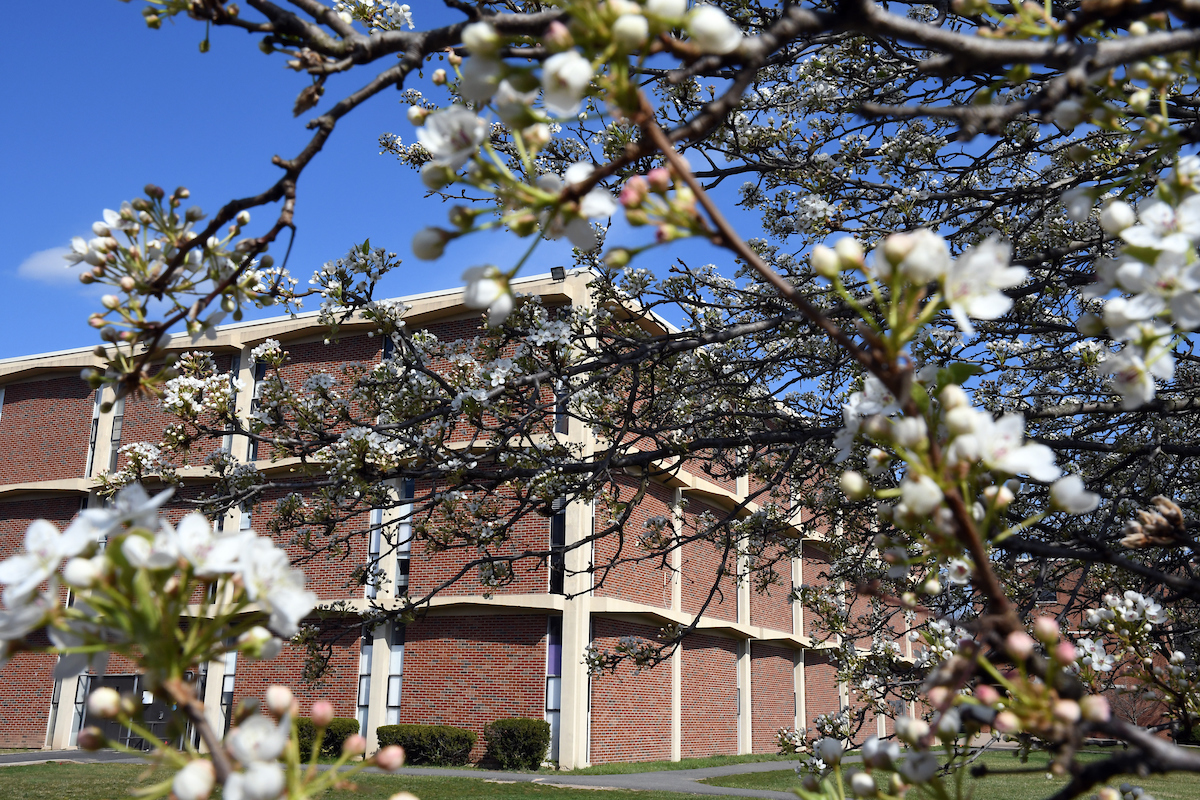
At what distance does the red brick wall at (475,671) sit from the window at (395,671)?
0.39 feet

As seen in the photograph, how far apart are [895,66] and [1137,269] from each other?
4.38m

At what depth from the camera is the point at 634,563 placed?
18969 mm

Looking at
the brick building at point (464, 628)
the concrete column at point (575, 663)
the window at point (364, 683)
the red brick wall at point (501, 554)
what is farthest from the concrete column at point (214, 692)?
the concrete column at point (575, 663)

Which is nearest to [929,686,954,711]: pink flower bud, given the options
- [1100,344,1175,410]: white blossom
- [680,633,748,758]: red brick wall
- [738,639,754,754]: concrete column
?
[1100,344,1175,410]: white blossom

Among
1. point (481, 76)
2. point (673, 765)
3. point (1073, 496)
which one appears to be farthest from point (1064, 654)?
point (673, 765)

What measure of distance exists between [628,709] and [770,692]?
337 inches

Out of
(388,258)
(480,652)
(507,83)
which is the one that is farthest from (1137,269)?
(480,652)

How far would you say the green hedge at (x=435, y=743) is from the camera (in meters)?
17.5

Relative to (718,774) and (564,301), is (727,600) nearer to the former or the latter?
(718,774)

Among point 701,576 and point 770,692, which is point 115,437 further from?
point 770,692

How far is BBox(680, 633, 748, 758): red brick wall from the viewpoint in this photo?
2131 centimetres

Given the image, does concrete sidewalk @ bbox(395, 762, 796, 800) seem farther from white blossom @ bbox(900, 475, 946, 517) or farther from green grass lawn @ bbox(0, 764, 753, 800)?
white blossom @ bbox(900, 475, 946, 517)

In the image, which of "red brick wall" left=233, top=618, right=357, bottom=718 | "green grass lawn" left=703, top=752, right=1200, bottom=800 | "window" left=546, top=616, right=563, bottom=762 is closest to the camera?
"green grass lawn" left=703, top=752, right=1200, bottom=800

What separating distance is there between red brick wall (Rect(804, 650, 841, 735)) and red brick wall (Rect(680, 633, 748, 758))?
5076 mm
